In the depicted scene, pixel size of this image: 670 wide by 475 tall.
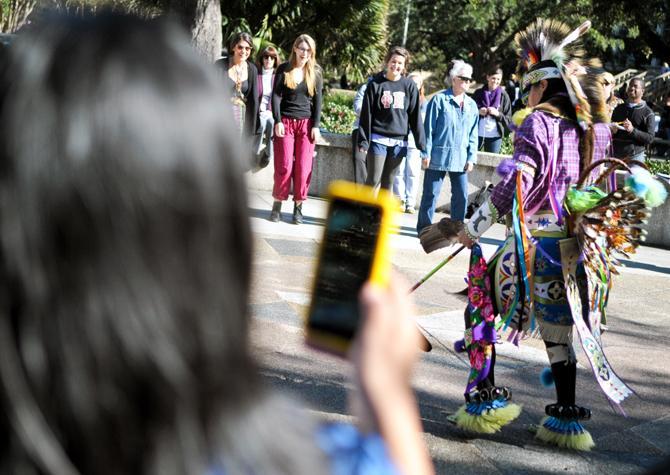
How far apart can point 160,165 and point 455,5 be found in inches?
1765

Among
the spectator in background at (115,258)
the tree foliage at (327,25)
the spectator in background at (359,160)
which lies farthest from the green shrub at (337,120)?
the spectator in background at (115,258)

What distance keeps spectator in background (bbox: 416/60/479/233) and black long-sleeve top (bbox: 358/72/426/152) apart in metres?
0.25

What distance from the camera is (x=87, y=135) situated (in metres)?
0.88

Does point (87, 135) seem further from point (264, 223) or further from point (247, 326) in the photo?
point (264, 223)

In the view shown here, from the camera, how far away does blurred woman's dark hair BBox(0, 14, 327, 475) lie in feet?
2.87

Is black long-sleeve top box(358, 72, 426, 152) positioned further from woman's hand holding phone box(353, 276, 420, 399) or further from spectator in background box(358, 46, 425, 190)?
woman's hand holding phone box(353, 276, 420, 399)

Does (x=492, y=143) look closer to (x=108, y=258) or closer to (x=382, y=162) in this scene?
(x=382, y=162)

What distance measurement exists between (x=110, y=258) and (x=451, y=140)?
28.2 feet

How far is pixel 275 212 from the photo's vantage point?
9250 mm

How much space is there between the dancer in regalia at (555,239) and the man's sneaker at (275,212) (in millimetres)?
5009

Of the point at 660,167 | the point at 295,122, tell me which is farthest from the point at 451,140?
the point at 660,167

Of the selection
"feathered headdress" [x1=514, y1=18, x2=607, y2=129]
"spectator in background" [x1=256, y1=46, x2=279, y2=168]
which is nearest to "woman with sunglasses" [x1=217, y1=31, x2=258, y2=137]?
"spectator in background" [x1=256, y1=46, x2=279, y2=168]

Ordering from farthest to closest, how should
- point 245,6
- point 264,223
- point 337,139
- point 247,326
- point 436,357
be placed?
point 245,6, point 337,139, point 264,223, point 436,357, point 247,326

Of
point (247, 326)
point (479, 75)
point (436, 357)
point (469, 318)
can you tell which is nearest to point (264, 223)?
point (436, 357)
